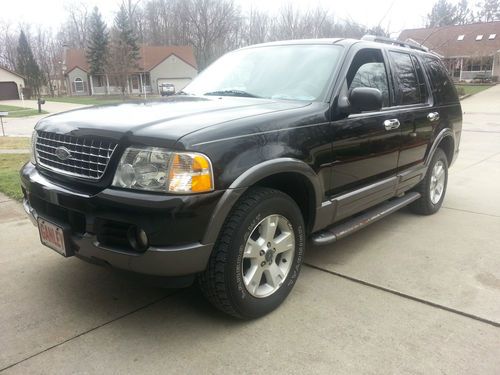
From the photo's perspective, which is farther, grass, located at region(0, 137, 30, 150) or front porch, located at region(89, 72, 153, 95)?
front porch, located at region(89, 72, 153, 95)

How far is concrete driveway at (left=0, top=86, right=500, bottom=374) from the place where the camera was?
8.11 feet

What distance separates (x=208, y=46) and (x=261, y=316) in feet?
199

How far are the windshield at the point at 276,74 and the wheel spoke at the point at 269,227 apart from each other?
1.03 m

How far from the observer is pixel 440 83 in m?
5.10

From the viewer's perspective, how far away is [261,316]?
2908 mm

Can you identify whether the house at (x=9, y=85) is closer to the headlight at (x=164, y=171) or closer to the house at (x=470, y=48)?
the house at (x=470, y=48)

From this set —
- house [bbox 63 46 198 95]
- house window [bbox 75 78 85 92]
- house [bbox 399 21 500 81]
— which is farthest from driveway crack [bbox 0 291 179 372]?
house window [bbox 75 78 85 92]

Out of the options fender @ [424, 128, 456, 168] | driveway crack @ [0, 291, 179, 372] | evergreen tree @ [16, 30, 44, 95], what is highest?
evergreen tree @ [16, 30, 44, 95]

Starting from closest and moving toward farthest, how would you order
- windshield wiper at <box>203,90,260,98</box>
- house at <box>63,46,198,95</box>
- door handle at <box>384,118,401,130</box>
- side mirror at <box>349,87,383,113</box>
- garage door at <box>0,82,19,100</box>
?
1. side mirror at <box>349,87,383,113</box>
2. windshield wiper at <box>203,90,260,98</box>
3. door handle at <box>384,118,401,130</box>
4. garage door at <box>0,82,19,100</box>
5. house at <box>63,46,198,95</box>

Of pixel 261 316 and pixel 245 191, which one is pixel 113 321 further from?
pixel 245 191

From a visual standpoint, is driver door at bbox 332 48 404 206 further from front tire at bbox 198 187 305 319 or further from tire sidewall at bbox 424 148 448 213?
tire sidewall at bbox 424 148 448 213

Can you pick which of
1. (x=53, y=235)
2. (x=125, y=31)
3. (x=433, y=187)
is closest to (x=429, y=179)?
(x=433, y=187)

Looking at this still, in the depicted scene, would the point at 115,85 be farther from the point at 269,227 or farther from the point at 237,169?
the point at 237,169

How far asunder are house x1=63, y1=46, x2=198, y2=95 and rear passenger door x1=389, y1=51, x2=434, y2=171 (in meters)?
53.2
